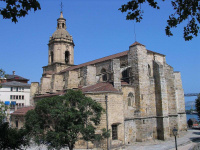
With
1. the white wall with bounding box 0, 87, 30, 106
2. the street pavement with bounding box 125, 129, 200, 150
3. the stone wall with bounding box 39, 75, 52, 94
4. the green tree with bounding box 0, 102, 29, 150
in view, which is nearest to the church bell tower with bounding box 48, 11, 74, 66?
the stone wall with bounding box 39, 75, 52, 94

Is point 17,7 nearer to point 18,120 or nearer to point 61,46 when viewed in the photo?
point 18,120

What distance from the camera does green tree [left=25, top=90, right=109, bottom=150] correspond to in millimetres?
12086

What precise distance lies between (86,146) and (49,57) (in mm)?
25081

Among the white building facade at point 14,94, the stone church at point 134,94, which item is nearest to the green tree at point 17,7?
the stone church at point 134,94

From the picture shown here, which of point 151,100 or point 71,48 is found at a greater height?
point 71,48

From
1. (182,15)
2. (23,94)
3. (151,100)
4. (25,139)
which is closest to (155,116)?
(151,100)

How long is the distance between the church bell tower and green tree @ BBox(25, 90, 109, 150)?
24.9 metres

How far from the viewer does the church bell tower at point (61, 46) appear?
38.1 metres

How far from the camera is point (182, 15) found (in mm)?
6176

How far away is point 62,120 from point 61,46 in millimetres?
27618

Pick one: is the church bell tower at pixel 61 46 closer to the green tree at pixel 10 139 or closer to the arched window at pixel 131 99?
the arched window at pixel 131 99

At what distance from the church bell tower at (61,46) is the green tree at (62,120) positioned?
2489 cm

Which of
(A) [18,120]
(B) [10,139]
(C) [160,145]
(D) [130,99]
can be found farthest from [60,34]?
(B) [10,139]

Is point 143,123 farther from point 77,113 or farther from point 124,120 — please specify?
point 77,113
